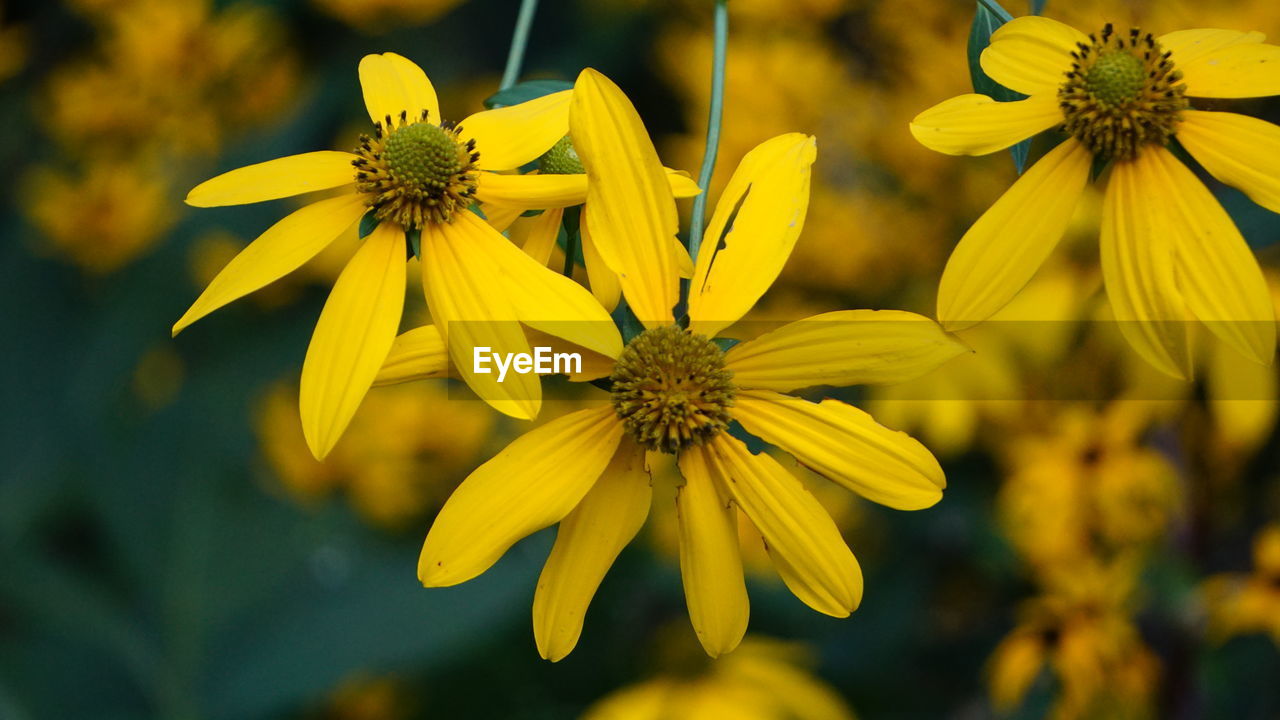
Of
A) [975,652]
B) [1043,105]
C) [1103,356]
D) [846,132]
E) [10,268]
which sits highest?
[10,268]

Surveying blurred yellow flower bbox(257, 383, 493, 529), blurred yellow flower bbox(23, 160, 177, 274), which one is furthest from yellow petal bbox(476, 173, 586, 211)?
blurred yellow flower bbox(23, 160, 177, 274)

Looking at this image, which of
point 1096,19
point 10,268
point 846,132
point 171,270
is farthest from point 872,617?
point 10,268

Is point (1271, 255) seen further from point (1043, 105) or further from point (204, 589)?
point (204, 589)

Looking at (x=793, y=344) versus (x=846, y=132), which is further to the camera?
(x=846, y=132)

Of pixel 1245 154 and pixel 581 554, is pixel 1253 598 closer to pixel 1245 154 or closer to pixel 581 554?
pixel 1245 154

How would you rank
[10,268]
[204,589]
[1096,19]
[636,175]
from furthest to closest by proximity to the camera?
[10,268] → [204,589] → [1096,19] → [636,175]

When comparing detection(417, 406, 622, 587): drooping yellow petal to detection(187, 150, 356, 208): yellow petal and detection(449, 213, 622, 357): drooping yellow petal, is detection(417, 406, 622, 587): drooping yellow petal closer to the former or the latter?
detection(449, 213, 622, 357): drooping yellow petal
